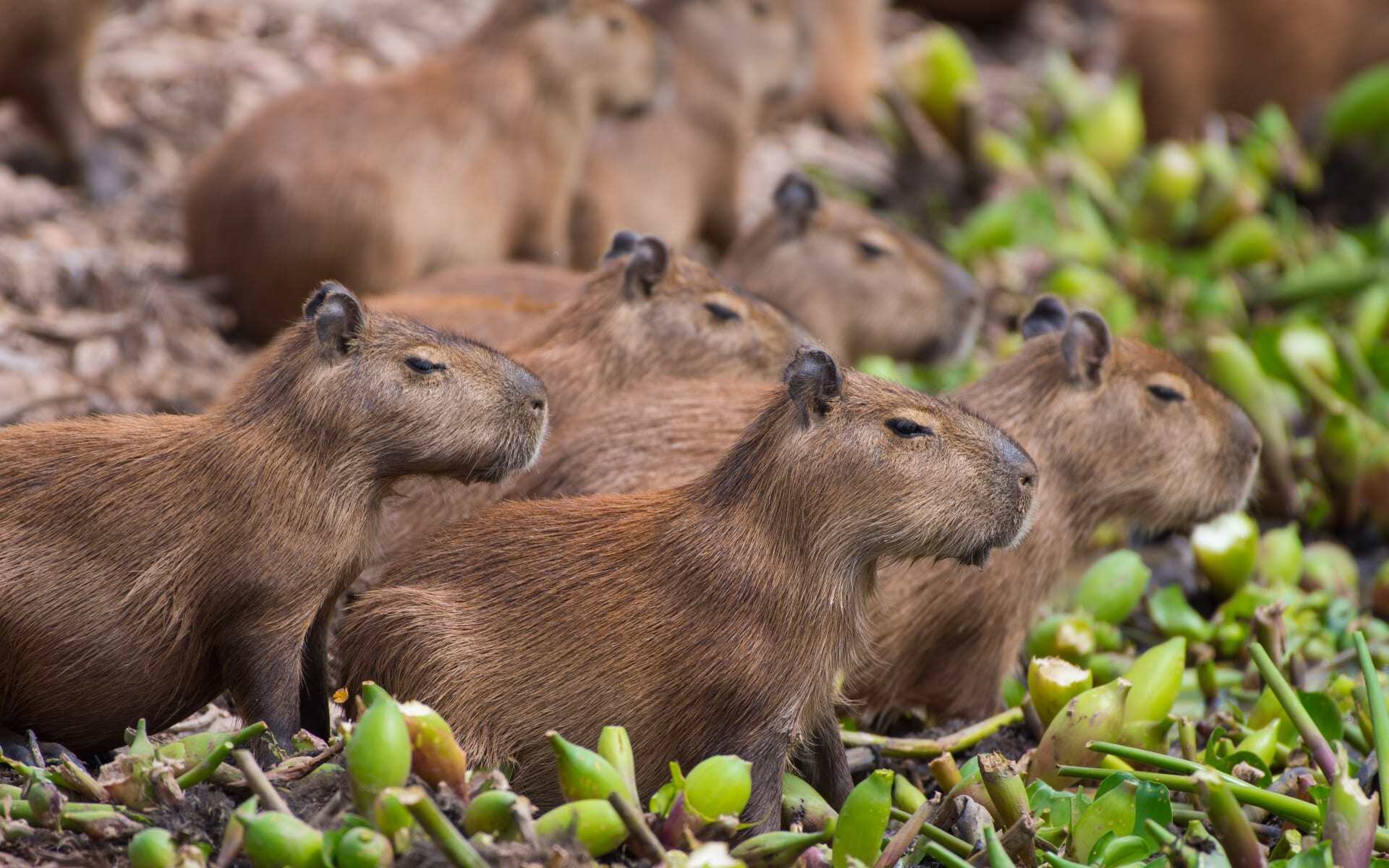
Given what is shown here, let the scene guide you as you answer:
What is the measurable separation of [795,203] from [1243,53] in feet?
15.9

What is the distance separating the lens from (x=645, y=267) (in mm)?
4562

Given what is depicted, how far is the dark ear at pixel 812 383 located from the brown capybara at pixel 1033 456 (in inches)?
28.6

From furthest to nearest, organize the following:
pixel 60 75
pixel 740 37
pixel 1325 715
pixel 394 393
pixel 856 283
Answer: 1. pixel 740 37
2. pixel 60 75
3. pixel 856 283
4. pixel 1325 715
5. pixel 394 393

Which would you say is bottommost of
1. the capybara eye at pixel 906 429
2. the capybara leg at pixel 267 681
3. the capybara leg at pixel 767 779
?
the capybara leg at pixel 767 779

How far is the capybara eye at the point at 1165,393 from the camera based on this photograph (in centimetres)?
436

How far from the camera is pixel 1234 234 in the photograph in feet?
→ 25.1

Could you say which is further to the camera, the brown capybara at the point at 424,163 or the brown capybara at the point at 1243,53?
the brown capybara at the point at 1243,53

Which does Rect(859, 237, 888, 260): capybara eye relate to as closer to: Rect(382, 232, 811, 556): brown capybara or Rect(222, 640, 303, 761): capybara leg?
Rect(382, 232, 811, 556): brown capybara

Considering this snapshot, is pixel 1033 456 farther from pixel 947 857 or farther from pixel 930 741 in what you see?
pixel 947 857

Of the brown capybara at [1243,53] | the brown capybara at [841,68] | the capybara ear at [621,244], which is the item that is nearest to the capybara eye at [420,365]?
the capybara ear at [621,244]

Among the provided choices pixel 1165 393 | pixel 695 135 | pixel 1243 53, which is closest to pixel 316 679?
pixel 1165 393

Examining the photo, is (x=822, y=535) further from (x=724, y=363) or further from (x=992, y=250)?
(x=992, y=250)

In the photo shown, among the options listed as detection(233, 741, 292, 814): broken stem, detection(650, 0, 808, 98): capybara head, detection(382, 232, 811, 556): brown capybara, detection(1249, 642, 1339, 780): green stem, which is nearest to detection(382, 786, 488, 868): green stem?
detection(233, 741, 292, 814): broken stem

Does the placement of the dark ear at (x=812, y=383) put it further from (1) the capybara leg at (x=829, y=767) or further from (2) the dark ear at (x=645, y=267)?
(2) the dark ear at (x=645, y=267)
